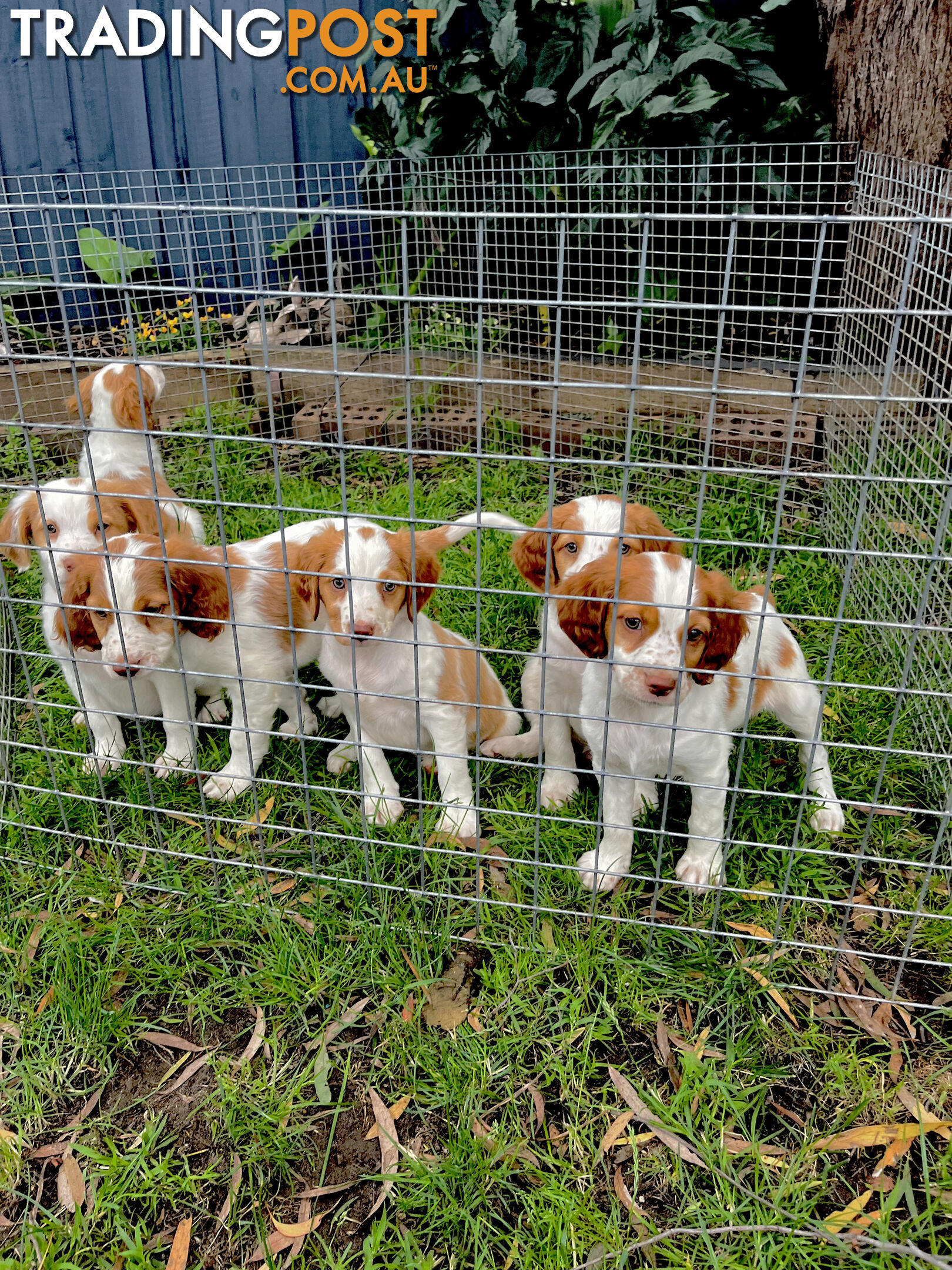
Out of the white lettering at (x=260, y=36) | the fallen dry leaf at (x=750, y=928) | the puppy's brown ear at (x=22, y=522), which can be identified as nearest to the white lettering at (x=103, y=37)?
the white lettering at (x=260, y=36)

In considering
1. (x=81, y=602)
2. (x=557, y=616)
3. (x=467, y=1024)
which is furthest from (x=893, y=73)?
(x=467, y=1024)

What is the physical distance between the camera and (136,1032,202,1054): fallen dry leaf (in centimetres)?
245

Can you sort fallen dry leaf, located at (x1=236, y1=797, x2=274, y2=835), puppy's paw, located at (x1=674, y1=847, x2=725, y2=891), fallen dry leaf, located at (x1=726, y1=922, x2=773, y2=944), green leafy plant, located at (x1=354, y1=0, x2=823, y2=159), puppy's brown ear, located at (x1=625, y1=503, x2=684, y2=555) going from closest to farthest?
fallen dry leaf, located at (x1=726, y1=922, x2=773, y2=944)
puppy's paw, located at (x1=674, y1=847, x2=725, y2=891)
puppy's brown ear, located at (x1=625, y1=503, x2=684, y2=555)
fallen dry leaf, located at (x1=236, y1=797, x2=274, y2=835)
green leafy plant, located at (x1=354, y1=0, x2=823, y2=159)

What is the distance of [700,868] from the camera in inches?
110

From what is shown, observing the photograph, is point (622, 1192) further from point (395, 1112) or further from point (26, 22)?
point (26, 22)

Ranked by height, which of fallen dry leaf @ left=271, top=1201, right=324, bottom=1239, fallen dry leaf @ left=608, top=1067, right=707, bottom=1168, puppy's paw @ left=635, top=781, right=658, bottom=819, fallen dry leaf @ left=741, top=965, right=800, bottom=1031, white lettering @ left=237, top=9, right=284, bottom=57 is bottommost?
fallen dry leaf @ left=271, top=1201, right=324, bottom=1239

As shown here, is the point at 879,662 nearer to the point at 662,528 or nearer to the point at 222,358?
the point at 662,528

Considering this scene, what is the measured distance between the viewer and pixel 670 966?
2545mm

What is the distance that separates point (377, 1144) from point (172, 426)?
4245 millimetres

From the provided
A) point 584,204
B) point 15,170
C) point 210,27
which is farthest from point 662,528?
point 15,170

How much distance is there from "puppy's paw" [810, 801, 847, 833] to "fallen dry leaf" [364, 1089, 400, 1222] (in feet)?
4.95

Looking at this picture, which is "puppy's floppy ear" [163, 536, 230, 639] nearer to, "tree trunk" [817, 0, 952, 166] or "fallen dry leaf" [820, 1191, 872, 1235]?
"fallen dry leaf" [820, 1191, 872, 1235]

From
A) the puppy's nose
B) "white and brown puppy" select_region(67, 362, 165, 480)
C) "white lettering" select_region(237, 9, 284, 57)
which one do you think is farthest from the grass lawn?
"white lettering" select_region(237, 9, 284, 57)

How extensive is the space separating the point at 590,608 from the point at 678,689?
33 cm
